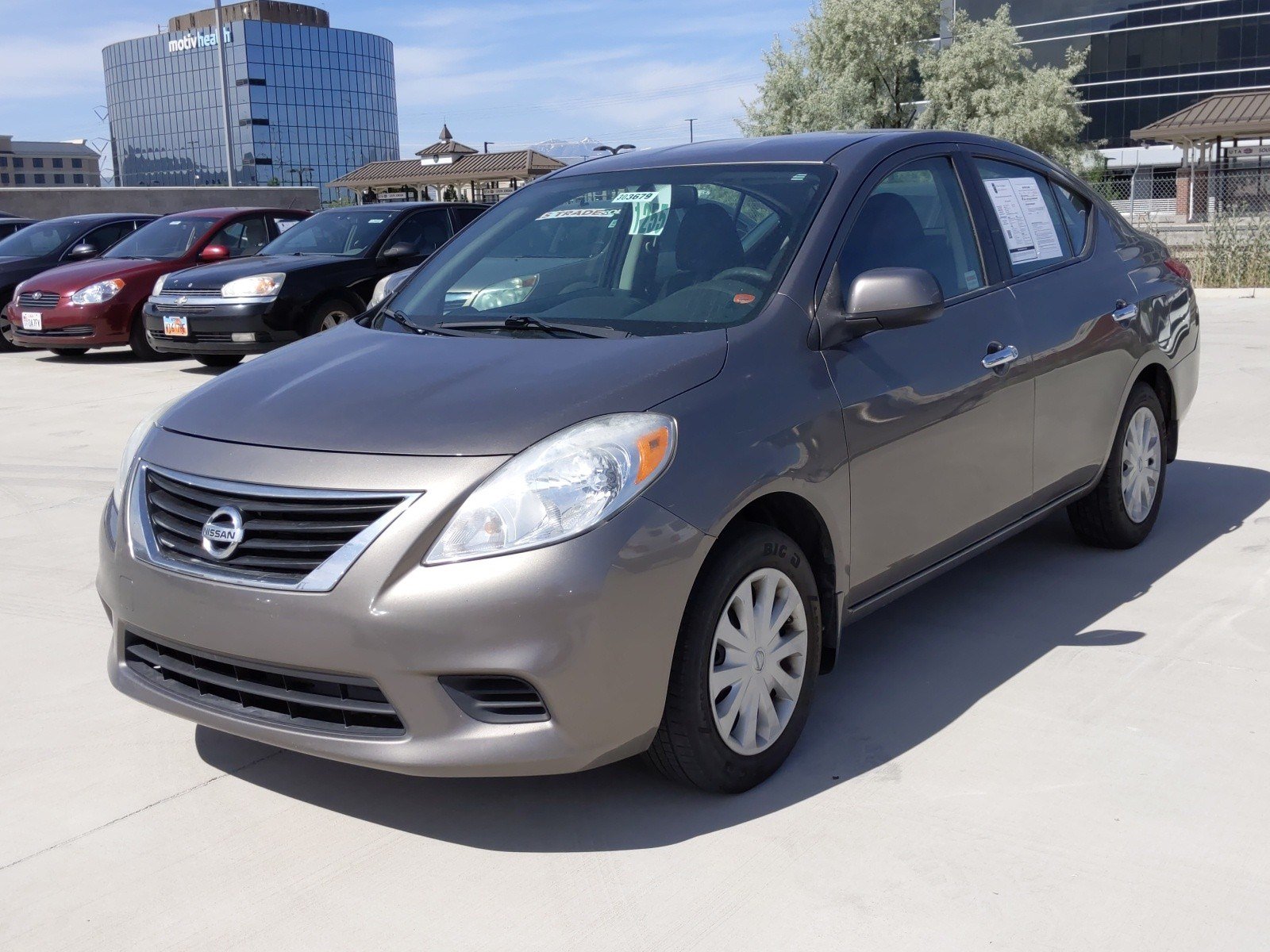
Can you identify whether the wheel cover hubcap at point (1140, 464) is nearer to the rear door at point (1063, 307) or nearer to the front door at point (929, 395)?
the rear door at point (1063, 307)

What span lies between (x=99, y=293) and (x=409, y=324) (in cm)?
1024

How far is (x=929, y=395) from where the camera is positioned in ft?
12.4

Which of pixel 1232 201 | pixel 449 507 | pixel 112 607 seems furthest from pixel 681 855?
pixel 1232 201

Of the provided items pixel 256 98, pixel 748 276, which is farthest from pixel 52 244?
pixel 256 98

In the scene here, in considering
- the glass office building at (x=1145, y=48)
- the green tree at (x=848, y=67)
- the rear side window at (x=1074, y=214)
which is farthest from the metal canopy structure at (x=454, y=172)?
the rear side window at (x=1074, y=214)

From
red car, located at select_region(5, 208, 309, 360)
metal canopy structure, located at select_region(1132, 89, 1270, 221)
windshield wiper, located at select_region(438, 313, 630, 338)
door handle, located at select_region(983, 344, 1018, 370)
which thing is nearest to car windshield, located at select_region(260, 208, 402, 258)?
red car, located at select_region(5, 208, 309, 360)

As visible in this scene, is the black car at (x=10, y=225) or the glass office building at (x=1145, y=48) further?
the glass office building at (x=1145, y=48)

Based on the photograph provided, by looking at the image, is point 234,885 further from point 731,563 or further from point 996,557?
point 996,557

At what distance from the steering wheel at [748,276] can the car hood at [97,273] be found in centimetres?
1091

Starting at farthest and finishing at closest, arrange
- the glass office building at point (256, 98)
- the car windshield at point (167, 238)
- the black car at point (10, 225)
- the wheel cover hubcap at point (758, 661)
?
the glass office building at point (256, 98) → the black car at point (10, 225) → the car windshield at point (167, 238) → the wheel cover hubcap at point (758, 661)

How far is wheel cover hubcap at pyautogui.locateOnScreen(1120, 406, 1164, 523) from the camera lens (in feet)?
16.7

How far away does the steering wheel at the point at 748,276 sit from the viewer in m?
3.56

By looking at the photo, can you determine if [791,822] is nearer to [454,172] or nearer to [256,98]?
[454,172]

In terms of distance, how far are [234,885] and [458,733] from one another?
0.64 meters
